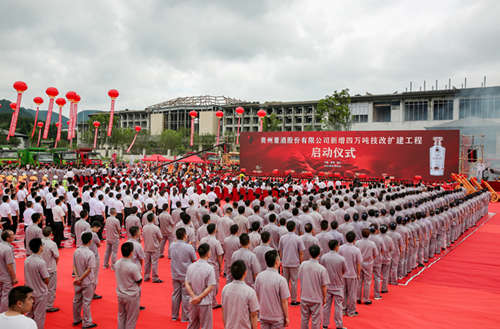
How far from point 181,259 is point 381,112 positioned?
41.7 meters

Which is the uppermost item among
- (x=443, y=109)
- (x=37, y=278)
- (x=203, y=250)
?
(x=443, y=109)

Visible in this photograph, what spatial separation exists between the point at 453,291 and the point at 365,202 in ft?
14.0

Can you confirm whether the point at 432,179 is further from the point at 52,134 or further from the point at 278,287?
the point at 52,134

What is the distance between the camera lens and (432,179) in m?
22.0

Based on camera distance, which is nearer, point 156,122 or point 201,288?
point 201,288

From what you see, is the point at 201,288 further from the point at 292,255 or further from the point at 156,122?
the point at 156,122

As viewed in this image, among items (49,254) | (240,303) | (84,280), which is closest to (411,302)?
(240,303)

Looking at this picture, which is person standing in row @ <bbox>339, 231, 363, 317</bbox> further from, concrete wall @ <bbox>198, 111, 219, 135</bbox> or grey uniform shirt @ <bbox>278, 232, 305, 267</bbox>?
concrete wall @ <bbox>198, 111, 219, 135</bbox>

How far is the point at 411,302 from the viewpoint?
18.0 feet

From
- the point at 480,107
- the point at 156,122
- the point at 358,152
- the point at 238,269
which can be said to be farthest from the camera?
the point at 156,122

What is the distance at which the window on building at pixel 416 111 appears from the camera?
38.7 metres

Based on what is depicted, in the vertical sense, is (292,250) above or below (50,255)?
above

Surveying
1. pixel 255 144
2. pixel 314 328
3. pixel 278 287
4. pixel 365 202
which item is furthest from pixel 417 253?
pixel 255 144

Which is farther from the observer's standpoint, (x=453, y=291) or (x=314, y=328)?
(x=453, y=291)
